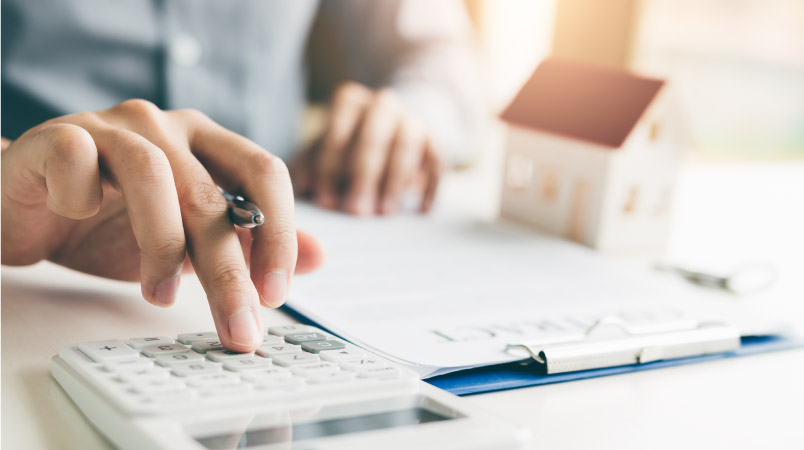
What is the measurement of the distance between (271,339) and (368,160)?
466 mm

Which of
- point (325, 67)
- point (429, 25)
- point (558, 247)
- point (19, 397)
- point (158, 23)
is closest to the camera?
point (19, 397)

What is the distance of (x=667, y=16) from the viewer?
4859 mm

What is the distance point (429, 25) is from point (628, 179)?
63cm

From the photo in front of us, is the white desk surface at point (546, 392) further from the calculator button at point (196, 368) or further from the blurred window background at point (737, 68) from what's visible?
the blurred window background at point (737, 68)

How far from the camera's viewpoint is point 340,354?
0.38m

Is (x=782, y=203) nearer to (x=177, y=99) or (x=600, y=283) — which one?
(x=600, y=283)

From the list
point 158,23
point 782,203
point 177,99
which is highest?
point 158,23

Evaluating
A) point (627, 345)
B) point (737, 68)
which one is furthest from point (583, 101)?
point (737, 68)

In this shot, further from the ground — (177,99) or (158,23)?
(158,23)

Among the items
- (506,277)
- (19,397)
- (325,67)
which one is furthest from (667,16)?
(19,397)

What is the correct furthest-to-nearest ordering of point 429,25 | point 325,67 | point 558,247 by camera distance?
point 325,67
point 429,25
point 558,247

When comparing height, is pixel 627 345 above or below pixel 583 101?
below

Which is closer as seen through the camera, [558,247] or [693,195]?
[558,247]

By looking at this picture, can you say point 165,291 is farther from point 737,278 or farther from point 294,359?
point 737,278
